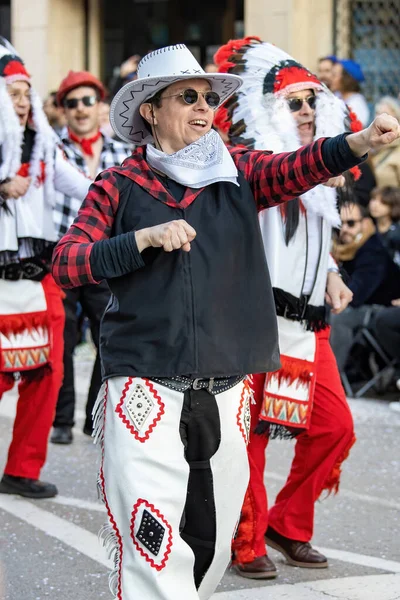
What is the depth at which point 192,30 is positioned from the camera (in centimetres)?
1430

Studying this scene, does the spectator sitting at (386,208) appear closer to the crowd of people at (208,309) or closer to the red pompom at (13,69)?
the red pompom at (13,69)

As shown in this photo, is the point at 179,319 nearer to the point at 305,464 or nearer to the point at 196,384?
the point at 196,384

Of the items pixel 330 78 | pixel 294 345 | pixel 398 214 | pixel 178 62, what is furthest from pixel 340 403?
pixel 330 78

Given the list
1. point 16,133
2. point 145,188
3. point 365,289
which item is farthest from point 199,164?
point 365,289

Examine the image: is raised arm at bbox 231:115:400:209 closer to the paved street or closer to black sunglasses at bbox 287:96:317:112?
black sunglasses at bbox 287:96:317:112

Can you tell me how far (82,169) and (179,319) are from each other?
12.4 ft

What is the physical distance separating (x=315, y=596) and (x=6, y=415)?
3973 mm

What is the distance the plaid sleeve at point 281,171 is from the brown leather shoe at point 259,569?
172cm

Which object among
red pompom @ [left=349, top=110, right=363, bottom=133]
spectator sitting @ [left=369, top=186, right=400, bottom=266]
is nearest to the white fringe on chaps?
red pompom @ [left=349, top=110, right=363, bottom=133]

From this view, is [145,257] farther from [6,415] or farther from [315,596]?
[6,415]

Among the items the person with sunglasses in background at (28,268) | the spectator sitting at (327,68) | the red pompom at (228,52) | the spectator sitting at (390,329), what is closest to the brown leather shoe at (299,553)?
the person with sunglasses in background at (28,268)

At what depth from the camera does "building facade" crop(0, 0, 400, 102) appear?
40.1ft

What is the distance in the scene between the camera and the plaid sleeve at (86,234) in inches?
138

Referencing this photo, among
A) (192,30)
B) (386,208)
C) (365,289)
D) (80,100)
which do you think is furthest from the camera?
Result: (192,30)
